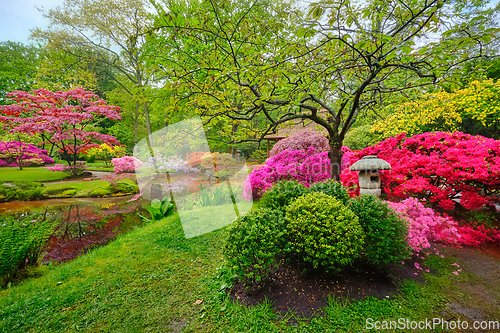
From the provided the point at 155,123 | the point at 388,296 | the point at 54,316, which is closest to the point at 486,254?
the point at 388,296

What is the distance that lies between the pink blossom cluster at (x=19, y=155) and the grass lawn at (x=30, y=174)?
34 cm

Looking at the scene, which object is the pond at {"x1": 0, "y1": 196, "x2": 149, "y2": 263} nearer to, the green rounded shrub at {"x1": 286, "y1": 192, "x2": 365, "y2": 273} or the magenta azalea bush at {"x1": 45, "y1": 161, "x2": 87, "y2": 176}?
the magenta azalea bush at {"x1": 45, "y1": 161, "x2": 87, "y2": 176}

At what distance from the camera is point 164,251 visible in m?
3.18

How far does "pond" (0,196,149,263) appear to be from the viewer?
12.1 feet

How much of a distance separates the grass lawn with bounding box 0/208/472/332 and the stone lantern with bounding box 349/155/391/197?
1.28 meters

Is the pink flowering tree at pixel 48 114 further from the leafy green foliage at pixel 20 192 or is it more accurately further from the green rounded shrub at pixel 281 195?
the green rounded shrub at pixel 281 195

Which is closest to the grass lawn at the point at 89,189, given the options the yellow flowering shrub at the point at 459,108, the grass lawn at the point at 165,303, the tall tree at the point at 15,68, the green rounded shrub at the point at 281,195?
the grass lawn at the point at 165,303

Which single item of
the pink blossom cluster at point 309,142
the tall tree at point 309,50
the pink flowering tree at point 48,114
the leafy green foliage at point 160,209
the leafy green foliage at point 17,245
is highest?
the pink flowering tree at point 48,114

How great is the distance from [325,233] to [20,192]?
9373mm

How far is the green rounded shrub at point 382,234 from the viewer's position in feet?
7.10

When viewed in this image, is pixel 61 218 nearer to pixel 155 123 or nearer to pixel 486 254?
pixel 486 254

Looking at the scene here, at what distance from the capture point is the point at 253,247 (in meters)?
1.93

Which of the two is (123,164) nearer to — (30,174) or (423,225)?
(30,174)

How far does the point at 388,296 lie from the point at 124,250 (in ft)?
12.5
